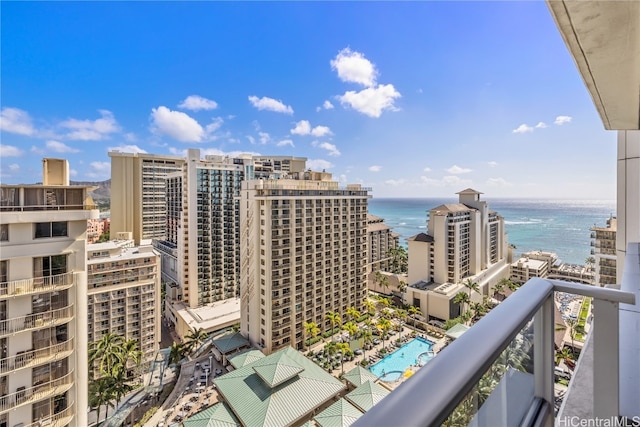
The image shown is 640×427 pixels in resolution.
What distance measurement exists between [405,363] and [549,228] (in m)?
63.0

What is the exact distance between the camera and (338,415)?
8555 mm

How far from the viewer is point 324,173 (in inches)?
727

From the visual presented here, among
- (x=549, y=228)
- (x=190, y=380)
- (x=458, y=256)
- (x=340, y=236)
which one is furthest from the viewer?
(x=549, y=228)

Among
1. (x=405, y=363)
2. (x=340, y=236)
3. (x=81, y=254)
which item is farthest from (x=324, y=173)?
(x=81, y=254)

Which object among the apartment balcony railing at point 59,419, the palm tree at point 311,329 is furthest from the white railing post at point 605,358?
the palm tree at point 311,329

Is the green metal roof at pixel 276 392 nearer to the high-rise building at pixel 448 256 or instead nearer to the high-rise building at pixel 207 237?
the high-rise building at pixel 207 237

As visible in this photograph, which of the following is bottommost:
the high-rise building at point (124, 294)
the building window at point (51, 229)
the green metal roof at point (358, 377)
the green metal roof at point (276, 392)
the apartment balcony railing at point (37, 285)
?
the green metal roof at point (358, 377)

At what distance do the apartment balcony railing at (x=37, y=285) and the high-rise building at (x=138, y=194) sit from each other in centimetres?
2895

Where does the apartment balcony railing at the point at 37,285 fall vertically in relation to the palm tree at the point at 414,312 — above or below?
above

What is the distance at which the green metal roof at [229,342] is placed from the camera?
15211 millimetres

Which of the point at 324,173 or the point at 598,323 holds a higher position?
the point at 324,173

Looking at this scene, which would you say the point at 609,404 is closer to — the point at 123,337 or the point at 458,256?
the point at 123,337

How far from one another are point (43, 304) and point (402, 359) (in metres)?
14.6

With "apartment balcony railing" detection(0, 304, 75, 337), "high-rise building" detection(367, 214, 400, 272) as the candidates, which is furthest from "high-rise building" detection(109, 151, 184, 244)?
"apartment balcony railing" detection(0, 304, 75, 337)
